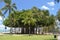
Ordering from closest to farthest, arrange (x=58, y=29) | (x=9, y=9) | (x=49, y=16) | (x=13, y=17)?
(x=9, y=9) → (x=13, y=17) → (x=49, y=16) → (x=58, y=29)

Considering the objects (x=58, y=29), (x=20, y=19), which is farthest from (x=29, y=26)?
(x=58, y=29)

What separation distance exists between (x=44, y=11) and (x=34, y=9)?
499 cm

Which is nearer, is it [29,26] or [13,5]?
[13,5]

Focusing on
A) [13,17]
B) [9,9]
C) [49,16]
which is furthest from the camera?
[49,16]

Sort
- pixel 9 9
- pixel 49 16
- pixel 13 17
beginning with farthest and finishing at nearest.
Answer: pixel 49 16 → pixel 13 17 → pixel 9 9

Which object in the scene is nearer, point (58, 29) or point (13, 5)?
point (13, 5)

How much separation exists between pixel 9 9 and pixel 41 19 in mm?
15324

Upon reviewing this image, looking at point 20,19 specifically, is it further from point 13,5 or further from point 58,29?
point 58,29

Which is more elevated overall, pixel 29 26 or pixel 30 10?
pixel 30 10

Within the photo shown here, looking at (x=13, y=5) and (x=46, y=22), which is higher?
(x=13, y=5)

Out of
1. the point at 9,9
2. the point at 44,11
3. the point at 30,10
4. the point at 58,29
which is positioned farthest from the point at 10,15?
the point at 58,29

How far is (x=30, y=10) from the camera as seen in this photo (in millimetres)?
79375

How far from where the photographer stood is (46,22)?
8038 cm

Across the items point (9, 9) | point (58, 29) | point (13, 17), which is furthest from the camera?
point (58, 29)
